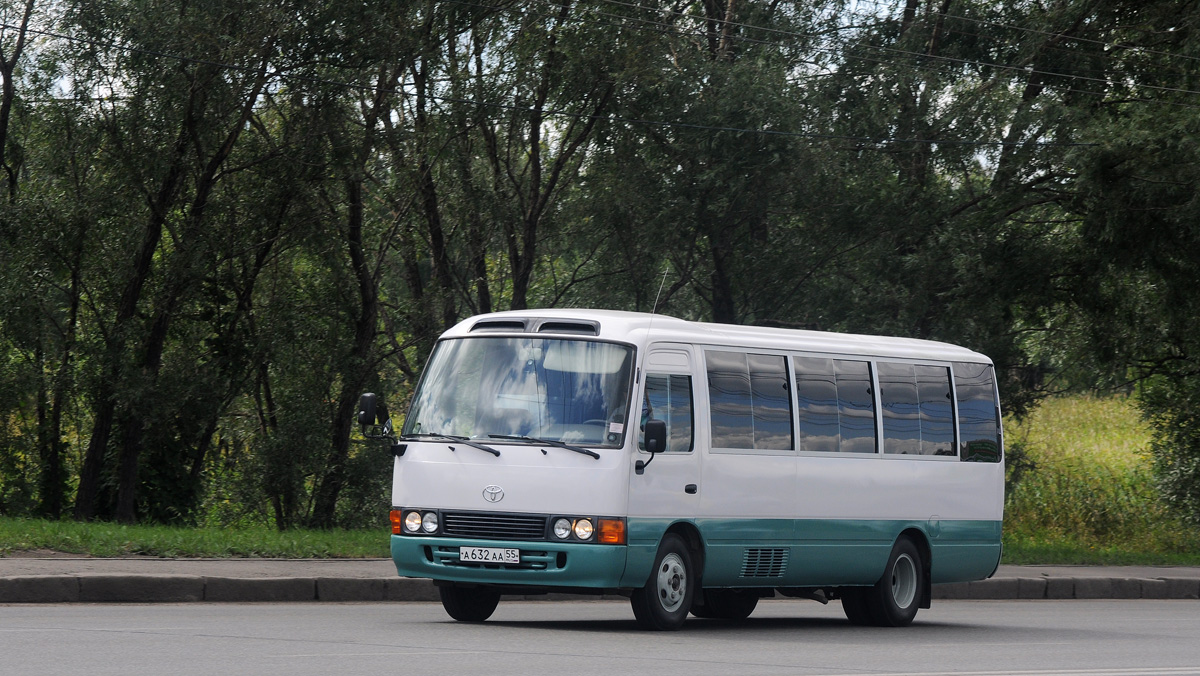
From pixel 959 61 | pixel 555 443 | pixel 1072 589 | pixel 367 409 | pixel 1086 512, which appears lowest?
pixel 1072 589

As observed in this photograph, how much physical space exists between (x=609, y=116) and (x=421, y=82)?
3312 millimetres

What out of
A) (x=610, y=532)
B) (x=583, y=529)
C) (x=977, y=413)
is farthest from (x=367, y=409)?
(x=977, y=413)

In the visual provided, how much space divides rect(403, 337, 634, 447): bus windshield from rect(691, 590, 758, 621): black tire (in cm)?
341

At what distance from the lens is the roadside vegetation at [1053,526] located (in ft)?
52.5

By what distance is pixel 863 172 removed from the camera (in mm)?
26594

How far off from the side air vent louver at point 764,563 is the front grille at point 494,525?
215cm

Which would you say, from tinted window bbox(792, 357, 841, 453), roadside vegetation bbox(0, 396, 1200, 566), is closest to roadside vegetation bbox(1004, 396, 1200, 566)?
roadside vegetation bbox(0, 396, 1200, 566)

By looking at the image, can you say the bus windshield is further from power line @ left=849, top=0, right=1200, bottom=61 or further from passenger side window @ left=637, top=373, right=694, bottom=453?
power line @ left=849, top=0, right=1200, bottom=61

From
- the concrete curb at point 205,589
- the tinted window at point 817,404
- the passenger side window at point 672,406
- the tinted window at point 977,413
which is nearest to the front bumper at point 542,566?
the passenger side window at point 672,406

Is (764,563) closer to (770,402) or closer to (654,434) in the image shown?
(770,402)

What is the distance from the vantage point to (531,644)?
33.9 feet

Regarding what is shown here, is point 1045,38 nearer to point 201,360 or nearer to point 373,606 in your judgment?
point 201,360

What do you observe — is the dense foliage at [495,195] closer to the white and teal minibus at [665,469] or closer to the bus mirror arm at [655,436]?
the white and teal minibus at [665,469]

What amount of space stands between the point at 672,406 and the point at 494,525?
5.82 feet
